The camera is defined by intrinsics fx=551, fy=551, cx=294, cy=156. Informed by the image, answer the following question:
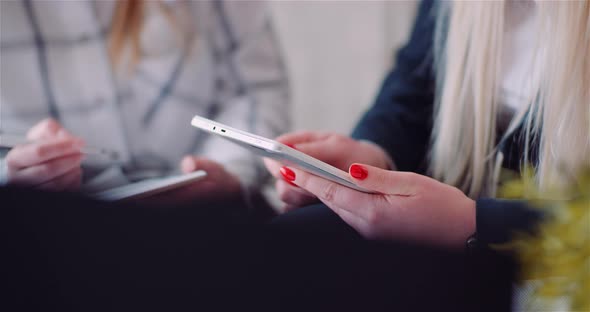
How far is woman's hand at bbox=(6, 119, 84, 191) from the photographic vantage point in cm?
45

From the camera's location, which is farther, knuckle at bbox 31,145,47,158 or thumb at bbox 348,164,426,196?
knuckle at bbox 31,145,47,158

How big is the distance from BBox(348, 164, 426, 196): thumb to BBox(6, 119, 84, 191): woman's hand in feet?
0.74

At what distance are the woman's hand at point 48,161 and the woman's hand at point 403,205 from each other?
22cm

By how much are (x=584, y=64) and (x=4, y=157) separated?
583mm

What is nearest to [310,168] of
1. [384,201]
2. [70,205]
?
[384,201]

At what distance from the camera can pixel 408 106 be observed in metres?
0.78

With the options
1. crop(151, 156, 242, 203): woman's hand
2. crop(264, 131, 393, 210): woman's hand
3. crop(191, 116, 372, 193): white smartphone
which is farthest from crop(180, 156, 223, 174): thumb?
crop(191, 116, 372, 193): white smartphone

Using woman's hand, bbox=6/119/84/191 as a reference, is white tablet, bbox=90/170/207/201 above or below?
below

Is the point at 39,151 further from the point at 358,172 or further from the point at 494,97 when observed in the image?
the point at 494,97

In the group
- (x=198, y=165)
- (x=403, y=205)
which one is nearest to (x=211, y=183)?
(x=198, y=165)

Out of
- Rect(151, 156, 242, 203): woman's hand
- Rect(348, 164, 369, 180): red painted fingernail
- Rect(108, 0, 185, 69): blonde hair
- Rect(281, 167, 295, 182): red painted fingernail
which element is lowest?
Rect(151, 156, 242, 203): woman's hand

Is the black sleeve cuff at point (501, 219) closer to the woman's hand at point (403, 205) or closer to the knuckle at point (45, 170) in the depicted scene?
the woman's hand at point (403, 205)

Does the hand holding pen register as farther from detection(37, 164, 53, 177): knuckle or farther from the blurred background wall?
the blurred background wall

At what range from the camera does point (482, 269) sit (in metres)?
0.35
